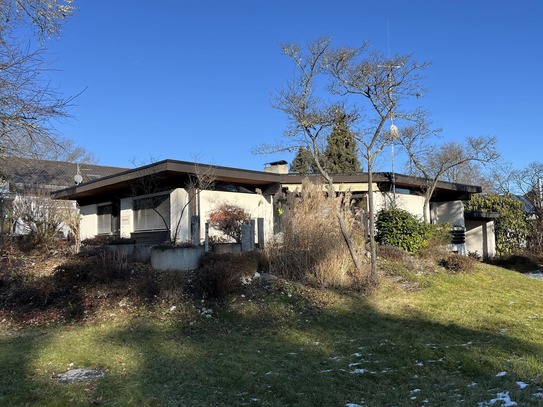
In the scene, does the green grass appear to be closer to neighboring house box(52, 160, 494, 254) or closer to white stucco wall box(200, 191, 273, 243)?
neighboring house box(52, 160, 494, 254)

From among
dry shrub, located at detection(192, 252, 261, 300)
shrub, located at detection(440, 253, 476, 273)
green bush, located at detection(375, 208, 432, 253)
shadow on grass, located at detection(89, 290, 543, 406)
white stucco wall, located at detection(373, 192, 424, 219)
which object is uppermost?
white stucco wall, located at detection(373, 192, 424, 219)

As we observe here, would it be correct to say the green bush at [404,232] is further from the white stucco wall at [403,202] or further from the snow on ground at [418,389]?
the snow on ground at [418,389]

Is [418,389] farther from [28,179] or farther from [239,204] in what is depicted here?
[28,179]

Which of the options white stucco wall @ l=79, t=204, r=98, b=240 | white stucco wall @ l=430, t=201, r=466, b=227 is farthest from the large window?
white stucco wall @ l=430, t=201, r=466, b=227

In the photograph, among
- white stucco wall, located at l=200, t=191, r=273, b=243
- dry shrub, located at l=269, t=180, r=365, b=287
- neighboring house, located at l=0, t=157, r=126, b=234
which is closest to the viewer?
dry shrub, located at l=269, t=180, r=365, b=287

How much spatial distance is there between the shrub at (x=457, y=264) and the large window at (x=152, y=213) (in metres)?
9.27

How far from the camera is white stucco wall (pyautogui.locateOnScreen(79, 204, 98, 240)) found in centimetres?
2079

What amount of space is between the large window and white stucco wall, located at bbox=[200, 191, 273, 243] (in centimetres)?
128

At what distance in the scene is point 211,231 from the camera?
49.9 ft

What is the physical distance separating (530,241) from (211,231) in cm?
1565

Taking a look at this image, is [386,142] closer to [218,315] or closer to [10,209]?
[218,315]

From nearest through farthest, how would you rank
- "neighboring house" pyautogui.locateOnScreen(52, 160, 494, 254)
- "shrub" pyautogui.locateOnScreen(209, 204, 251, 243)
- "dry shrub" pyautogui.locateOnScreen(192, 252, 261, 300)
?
1. "dry shrub" pyautogui.locateOnScreen(192, 252, 261, 300)
2. "neighboring house" pyautogui.locateOnScreen(52, 160, 494, 254)
3. "shrub" pyautogui.locateOnScreen(209, 204, 251, 243)

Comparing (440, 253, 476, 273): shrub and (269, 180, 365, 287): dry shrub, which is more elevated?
(269, 180, 365, 287): dry shrub

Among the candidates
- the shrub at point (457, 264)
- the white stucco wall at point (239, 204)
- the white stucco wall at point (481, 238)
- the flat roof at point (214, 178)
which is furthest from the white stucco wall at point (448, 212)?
the white stucco wall at point (239, 204)
